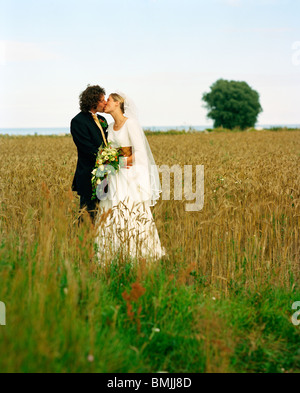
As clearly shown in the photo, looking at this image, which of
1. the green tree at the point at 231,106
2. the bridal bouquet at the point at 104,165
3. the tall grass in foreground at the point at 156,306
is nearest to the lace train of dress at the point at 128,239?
the tall grass in foreground at the point at 156,306

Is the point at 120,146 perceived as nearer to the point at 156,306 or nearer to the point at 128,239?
the point at 128,239

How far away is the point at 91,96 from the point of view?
17.0 ft

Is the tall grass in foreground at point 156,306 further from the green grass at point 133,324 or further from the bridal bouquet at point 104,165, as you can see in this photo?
the bridal bouquet at point 104,165

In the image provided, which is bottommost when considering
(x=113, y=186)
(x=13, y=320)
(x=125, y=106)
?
(x=13, y=320)

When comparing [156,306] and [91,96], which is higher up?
[91,96]

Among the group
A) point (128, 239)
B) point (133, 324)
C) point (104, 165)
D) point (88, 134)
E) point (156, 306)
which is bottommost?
point (133, 324)

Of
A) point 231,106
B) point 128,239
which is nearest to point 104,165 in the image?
point 128,239

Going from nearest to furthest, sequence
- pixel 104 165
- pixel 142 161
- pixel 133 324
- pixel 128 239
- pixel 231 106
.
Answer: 1. pixel 133 324
2. pixel 128 239
3. pixel 104 165
4. pixel 142 161
5. pixel 231 106

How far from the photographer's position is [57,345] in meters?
2.41

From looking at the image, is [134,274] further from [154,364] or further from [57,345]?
[57,345]

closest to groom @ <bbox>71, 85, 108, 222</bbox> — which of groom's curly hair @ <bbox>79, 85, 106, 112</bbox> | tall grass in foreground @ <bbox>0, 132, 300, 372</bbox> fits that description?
groom's curly hair @ <bbox>79, 85, 106, 112</bbox>

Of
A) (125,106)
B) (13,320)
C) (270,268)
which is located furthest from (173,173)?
(13,320)

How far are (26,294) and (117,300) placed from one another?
0.94 m

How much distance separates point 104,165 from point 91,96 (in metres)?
0.90
